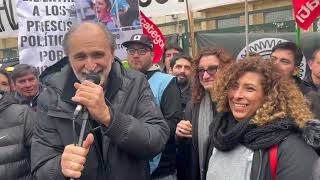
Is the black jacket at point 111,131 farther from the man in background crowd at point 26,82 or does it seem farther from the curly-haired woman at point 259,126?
the man in background crowd at point 26,82

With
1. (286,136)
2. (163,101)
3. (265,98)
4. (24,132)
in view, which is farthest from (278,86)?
(24,132)

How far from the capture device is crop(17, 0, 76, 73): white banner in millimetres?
4566

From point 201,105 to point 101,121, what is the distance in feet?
4.97

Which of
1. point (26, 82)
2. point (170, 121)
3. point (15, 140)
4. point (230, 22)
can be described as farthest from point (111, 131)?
point (230, 22)

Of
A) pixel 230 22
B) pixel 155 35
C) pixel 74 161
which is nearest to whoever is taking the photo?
A: pixel 74 161

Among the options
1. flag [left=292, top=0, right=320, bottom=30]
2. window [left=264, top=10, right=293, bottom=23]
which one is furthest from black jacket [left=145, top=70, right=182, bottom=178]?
window [left=264, top=10, right=293, bottom=23]

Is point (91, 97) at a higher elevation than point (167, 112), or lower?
higher

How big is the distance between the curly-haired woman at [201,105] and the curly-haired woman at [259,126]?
59 cm

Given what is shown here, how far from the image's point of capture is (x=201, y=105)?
337 cm

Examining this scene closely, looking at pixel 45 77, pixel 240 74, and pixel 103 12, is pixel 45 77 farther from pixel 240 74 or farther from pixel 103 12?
pixel 103 12

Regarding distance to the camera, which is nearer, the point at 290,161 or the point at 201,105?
the point at 290,161

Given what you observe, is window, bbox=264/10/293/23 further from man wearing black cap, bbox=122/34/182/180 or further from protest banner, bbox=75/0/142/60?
man wearing black cap, bbox=122/34/182/180

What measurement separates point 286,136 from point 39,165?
47.2 inches

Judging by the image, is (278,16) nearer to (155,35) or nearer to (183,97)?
(155,35)
